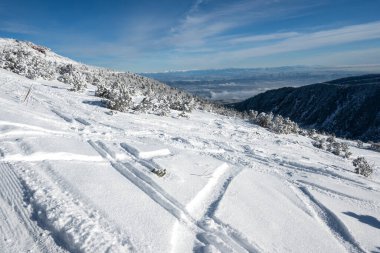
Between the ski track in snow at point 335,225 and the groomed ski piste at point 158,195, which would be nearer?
the groomed ski piste at point 158,195

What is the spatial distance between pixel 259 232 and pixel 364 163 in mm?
7528

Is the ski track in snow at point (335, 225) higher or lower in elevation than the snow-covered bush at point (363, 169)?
higher

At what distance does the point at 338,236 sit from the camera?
525cm

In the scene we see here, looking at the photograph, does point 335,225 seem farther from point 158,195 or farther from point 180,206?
point 158,195

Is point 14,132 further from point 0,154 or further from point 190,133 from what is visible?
point 190,133

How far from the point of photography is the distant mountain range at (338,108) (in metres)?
60.7

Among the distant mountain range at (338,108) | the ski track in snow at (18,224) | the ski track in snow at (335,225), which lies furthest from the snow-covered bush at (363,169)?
the distant mountain range at (338,108)

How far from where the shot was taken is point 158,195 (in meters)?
5.33

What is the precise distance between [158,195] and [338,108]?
7382 cm

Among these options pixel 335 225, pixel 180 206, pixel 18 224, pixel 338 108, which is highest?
pixel 18 224

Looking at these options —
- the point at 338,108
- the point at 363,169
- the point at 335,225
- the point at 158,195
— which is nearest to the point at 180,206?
the point at 158,195

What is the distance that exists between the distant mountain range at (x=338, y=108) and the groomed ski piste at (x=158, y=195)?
175ft

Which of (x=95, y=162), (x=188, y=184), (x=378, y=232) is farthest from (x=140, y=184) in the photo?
(x=378, y=232)

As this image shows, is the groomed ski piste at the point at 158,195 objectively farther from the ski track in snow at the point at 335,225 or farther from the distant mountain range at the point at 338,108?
the distant mountain range at the point at 338,108
